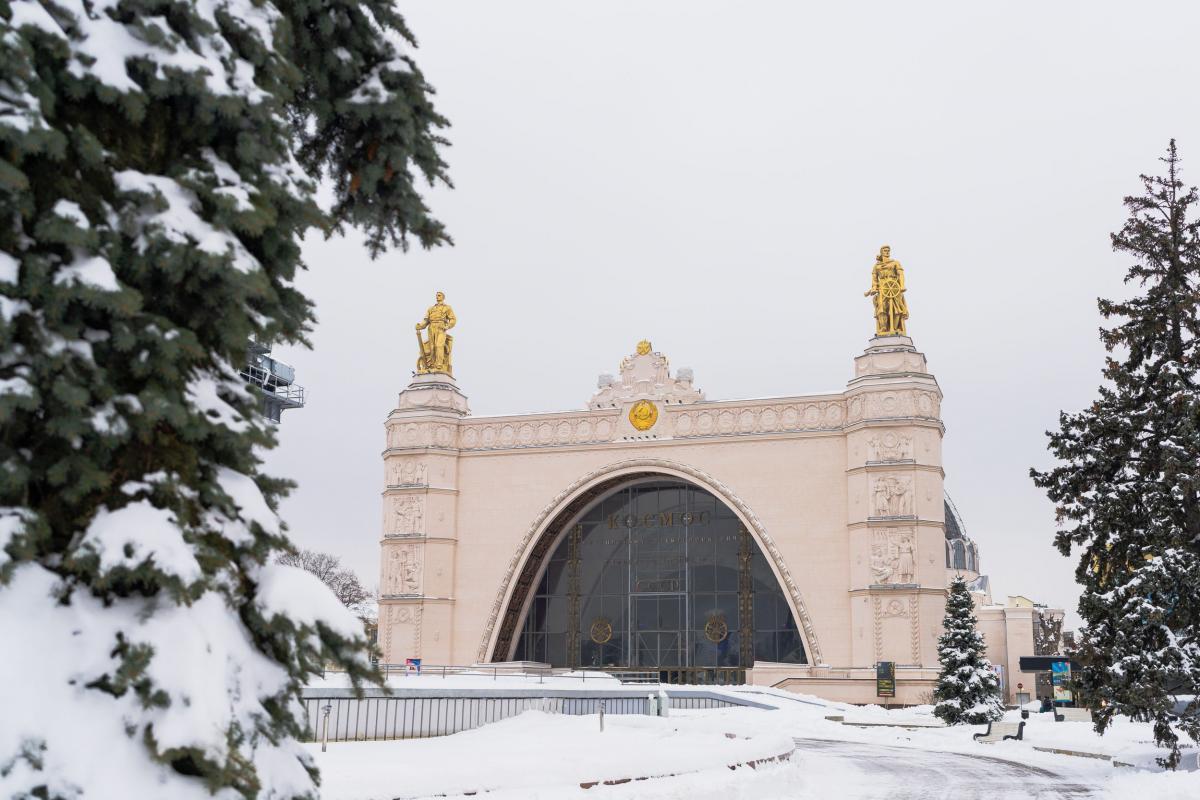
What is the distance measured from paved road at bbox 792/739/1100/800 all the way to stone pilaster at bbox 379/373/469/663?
2181 centimetres

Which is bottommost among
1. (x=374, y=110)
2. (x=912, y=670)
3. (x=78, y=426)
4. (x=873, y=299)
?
(x=912, y=670)

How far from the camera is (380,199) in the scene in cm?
721

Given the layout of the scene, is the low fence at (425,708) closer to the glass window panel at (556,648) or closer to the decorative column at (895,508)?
the decorative column at (895,508)

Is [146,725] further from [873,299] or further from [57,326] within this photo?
[873,299]

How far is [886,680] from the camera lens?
35.8 meters

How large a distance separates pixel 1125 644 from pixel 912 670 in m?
19.4

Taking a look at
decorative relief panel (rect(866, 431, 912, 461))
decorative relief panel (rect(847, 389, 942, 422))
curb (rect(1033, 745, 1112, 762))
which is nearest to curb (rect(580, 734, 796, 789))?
curb (rect(1033, 745, 1112, 762))

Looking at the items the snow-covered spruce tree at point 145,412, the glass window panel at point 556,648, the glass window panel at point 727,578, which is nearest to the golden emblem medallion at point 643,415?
the glass window panel at point 727,578

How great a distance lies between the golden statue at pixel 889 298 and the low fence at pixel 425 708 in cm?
2034

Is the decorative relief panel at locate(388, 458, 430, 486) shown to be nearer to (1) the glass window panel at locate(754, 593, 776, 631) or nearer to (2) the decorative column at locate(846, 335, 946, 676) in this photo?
(1) the glass window panel at locate(754, 593, 776, 631)

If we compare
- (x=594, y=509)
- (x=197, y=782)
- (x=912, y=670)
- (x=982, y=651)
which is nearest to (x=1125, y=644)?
(x=982, y=651)

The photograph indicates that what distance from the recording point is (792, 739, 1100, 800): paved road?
15484mm

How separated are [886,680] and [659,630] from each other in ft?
31.7

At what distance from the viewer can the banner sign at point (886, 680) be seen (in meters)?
35.7
